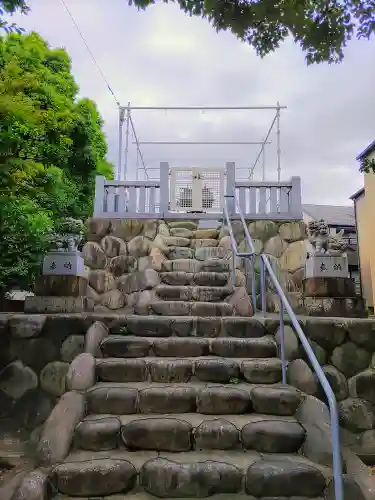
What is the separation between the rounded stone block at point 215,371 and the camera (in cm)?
307

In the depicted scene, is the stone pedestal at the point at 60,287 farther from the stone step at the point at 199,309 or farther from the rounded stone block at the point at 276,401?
the rounded stone block at the point at 276,401

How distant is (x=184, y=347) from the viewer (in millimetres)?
3375

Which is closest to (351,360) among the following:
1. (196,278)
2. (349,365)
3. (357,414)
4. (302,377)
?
(349,365)

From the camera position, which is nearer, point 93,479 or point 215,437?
point 93,479

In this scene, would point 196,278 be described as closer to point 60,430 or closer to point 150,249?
point 150,249

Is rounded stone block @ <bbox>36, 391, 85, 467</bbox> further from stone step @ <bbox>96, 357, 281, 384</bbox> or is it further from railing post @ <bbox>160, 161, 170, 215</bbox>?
railing post @ <bbox>160, 161, 170, 215</bbox>

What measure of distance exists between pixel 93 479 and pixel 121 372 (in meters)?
0.93

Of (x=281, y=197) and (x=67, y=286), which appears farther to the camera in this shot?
(x=281, y=197)

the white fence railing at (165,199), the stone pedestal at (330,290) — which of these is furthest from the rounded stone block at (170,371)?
the white fence railing at (165,199)

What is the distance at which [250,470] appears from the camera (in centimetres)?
226

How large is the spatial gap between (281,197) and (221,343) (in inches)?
176

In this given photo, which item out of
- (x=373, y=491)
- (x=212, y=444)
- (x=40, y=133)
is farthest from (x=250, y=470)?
(x=40, y=133)

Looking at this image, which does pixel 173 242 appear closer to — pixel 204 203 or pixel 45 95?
pixel 204 203

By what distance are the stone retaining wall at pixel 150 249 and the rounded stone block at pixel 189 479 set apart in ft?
12.3
